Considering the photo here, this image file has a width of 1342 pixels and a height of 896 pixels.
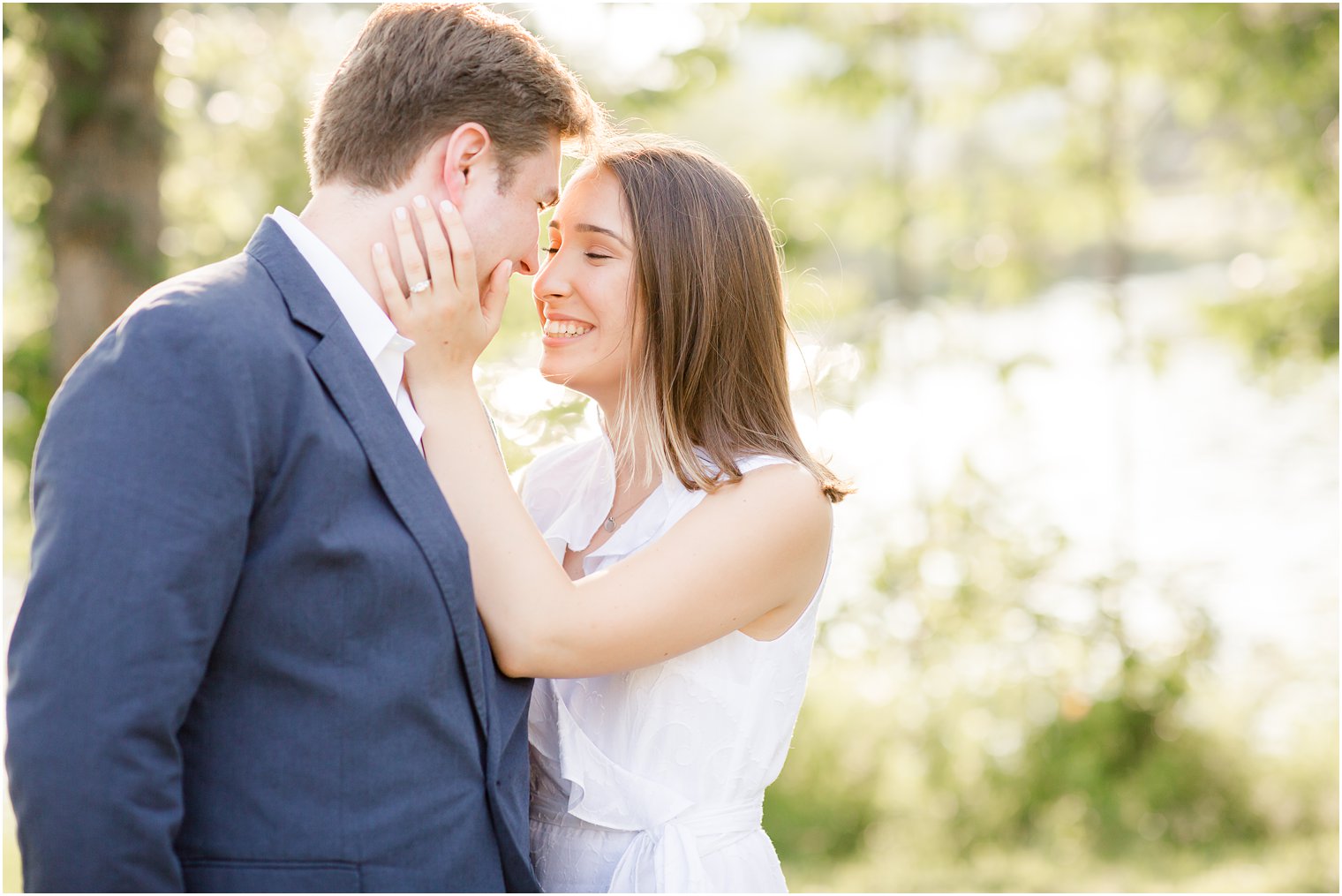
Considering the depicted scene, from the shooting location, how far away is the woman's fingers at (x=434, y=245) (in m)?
2.02

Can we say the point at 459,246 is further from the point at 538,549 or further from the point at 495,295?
the point at 538,549

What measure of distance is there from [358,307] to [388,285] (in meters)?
0.07


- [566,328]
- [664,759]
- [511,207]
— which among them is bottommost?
[664,759]

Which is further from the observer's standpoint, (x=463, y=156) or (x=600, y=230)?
(x=600, y=230)

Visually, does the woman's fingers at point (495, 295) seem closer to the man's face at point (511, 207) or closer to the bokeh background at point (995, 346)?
the man's face at point (511, 207)

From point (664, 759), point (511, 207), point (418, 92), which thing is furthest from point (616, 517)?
point (418, 92)

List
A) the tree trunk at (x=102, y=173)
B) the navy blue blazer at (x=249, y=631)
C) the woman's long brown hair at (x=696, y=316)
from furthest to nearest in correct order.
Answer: the tree trunk at (x=102, y=173) < the woman's long brown hair at (x=696, y=316) < the navy blue blazer at (x=249, y=631)

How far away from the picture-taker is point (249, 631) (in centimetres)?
168

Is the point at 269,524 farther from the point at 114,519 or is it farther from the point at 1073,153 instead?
the point at 1073,153

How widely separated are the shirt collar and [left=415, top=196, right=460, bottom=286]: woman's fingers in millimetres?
125

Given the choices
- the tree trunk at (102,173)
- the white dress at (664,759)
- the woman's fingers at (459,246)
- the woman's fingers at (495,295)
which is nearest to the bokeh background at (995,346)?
the tree trunk at (102,173)

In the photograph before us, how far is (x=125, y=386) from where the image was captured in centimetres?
156

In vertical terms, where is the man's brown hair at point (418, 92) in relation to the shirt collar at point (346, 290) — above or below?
above

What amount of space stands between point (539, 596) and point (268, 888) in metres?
0.63
